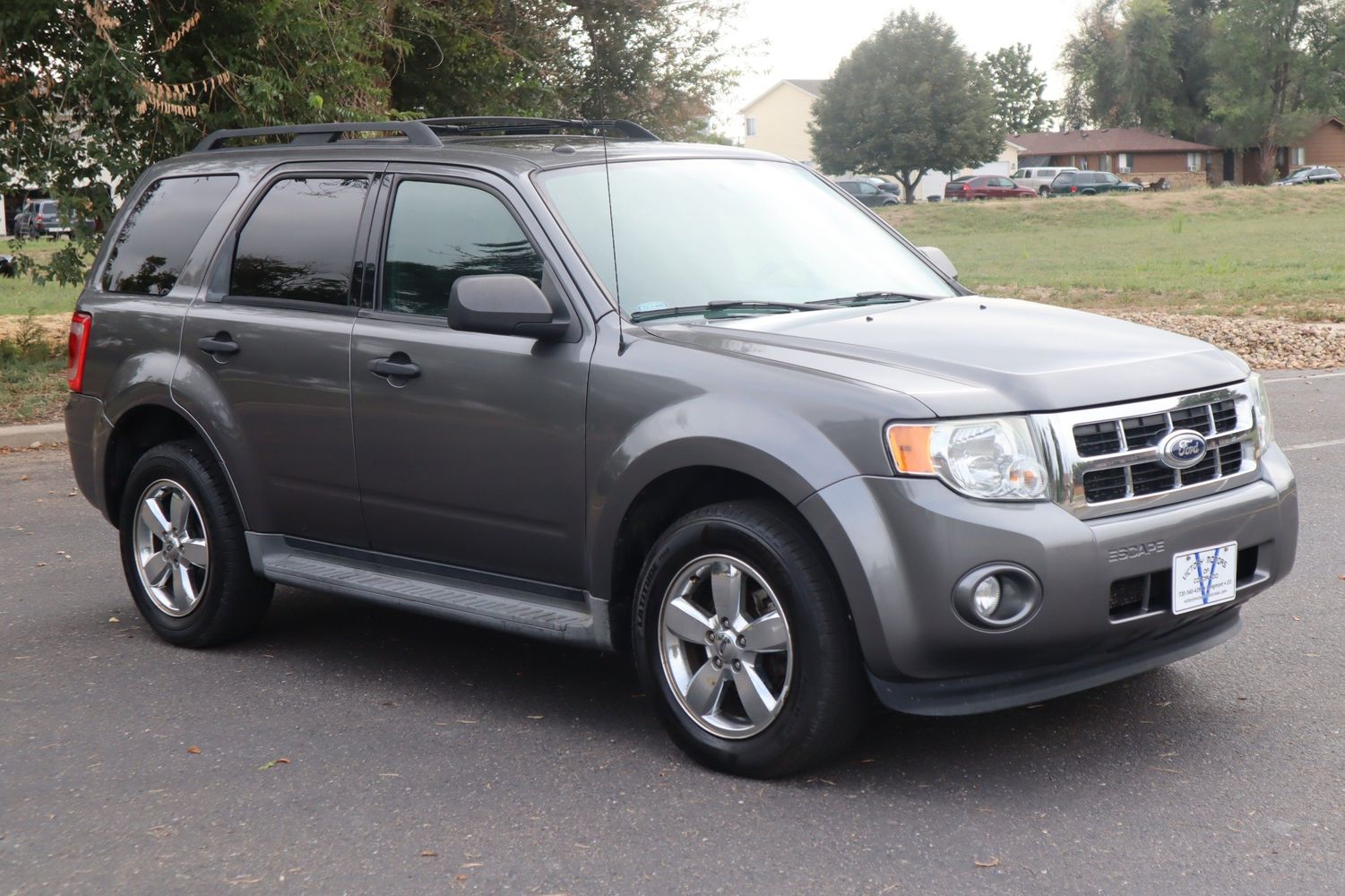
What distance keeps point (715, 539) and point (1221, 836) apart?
149cm

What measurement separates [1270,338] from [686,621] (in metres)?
13.3

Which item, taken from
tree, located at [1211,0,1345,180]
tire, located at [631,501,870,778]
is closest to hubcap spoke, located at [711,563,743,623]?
tire, located at [631,501,870,778]

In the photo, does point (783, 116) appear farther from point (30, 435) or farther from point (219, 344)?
point (219, 344)

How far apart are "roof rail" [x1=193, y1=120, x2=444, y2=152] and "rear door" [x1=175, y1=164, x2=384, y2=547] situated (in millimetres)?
187

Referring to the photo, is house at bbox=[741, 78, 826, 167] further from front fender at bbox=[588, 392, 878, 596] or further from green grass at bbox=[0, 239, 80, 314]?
front fender at bbox=[588, 392, 878, 596]

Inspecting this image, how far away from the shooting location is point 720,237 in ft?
16.9

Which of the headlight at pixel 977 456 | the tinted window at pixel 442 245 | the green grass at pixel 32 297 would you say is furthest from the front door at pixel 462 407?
the green grass at pixel 32 297

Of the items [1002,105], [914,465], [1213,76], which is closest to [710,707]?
[914,465]

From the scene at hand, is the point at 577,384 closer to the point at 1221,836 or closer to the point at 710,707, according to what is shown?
the point at 710,707

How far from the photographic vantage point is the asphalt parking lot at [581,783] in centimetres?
373

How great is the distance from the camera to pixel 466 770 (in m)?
4.47

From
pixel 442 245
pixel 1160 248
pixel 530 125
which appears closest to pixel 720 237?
pixel 442 245

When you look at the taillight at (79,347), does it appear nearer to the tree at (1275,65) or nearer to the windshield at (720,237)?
the windshield at (720,237)

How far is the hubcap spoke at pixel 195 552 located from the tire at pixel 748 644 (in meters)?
2.00
